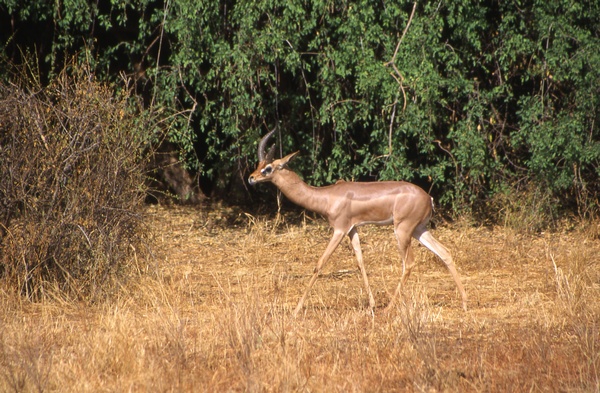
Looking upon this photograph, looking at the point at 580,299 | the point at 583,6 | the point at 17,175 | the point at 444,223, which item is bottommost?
the point at 444,223

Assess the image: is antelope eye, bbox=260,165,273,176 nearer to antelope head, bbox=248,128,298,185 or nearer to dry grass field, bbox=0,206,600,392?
antelope head, bbox=248,128,298,185

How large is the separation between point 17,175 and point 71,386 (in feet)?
8.99

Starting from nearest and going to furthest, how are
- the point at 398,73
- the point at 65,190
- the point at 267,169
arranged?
the point at 65,190 → the point at 267,169 → the point at 398,73

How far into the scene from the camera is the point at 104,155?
8.41 metres

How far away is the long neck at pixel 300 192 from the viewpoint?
9023 mm

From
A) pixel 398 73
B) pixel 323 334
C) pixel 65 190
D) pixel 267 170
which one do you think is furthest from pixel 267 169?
pixel 398 73

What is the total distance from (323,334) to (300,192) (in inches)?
85.2

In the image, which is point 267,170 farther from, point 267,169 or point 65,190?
point 65,190

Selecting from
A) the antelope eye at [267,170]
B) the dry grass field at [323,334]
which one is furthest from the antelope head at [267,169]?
the dry grass field at [323,334]

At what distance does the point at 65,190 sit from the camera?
8.24 meters

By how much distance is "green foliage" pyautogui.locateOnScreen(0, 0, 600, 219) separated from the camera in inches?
459

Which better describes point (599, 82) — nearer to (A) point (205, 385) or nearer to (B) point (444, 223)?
(B) point (444, 223)

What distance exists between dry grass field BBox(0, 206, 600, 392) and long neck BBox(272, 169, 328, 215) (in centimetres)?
82

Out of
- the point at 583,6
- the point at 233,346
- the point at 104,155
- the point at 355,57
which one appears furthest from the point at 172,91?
the point at 233,346
